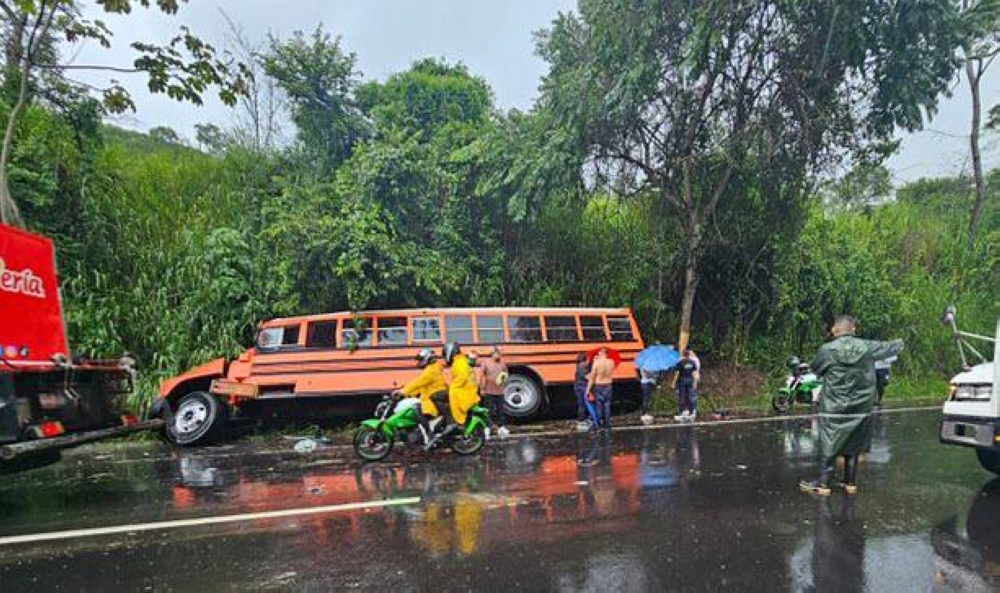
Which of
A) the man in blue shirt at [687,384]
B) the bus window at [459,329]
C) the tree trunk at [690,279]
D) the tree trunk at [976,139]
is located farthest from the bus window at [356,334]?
the tree trunk at [976,139]

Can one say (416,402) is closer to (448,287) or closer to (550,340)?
(550,340)

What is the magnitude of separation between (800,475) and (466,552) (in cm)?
423

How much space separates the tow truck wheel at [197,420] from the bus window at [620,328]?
7.31m

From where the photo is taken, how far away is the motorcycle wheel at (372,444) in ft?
26.3

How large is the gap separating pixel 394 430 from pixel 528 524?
335 cm

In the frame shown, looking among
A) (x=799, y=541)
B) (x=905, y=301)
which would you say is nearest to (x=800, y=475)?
(x=799, y=541)

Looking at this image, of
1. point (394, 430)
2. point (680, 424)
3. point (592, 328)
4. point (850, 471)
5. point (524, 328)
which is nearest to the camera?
point (850, 471)

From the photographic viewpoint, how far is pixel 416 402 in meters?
Result: 8.08

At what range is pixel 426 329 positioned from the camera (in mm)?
11000

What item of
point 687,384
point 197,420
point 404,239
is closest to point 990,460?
point 687,384

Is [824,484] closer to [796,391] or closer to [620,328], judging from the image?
[620,328]

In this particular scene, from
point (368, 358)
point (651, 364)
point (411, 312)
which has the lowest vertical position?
point (651, 364)

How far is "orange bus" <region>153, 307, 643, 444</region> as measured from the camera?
10125mm

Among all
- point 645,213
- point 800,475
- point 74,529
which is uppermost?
point 645,213
